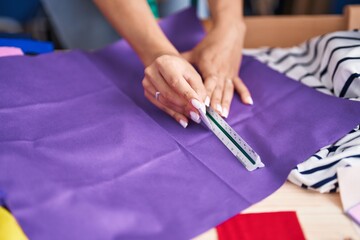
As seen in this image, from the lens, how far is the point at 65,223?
48cm

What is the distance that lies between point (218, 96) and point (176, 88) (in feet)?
0.35

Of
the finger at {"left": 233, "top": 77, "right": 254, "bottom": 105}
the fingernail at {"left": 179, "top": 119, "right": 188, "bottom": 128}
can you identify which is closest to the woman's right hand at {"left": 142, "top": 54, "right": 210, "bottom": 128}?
the fingernail at {"left": 179, "top": 119, "right": 188, "bottom": 128}

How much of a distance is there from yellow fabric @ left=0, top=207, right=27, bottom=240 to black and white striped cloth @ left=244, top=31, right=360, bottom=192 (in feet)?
1.30

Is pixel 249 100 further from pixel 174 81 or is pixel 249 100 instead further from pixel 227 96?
pixel 174 81

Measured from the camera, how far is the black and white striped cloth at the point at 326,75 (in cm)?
57

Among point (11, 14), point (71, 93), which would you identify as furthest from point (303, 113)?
point (11, 14)

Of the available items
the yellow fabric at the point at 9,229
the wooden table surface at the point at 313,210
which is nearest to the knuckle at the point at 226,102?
the wooden table surface at the point at 313,210

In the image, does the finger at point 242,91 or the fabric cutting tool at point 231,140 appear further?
the finger at point 242,91

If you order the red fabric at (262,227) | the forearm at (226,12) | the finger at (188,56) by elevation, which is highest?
the forearm at (226,12)

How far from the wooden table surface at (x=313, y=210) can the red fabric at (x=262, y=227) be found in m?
0.01

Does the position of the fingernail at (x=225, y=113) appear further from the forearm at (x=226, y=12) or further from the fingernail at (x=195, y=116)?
the forearm at (x=226, y=12)

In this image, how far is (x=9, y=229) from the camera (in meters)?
0.47

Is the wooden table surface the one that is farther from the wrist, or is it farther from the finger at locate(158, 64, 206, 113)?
the wrist

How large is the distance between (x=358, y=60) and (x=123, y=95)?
47 centimetres
